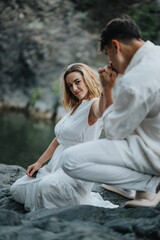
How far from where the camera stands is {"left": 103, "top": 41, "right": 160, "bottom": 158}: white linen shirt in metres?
1.87

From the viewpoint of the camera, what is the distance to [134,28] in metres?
2.06

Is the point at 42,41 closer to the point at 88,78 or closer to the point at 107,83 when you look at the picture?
the point at 88,78

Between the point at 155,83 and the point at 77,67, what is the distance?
4.65ft

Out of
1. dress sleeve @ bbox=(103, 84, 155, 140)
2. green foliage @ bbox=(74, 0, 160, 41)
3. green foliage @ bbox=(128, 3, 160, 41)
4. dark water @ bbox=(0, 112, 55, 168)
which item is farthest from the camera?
green foliage @ bbox=(74, 0, 160, 41)

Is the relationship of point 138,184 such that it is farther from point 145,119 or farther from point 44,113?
point 44,113

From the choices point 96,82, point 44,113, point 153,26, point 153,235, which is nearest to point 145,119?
point 153,235

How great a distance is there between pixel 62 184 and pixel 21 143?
19.1ft

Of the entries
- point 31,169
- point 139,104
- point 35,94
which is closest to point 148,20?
point 35,94

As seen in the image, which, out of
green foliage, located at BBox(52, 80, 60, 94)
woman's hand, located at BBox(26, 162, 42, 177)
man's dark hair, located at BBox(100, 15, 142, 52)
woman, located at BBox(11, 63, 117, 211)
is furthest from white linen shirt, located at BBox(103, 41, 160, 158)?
green foliage, located at BBox(52, 80, 60, 94)

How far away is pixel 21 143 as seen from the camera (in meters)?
8.31

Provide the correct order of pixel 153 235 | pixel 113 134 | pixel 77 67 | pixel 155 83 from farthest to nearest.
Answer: pixel 77 67 → pixel 113 134 → pixel 155 83 → pixel 153 235

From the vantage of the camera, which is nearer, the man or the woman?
the man

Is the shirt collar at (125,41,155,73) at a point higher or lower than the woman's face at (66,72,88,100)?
higher

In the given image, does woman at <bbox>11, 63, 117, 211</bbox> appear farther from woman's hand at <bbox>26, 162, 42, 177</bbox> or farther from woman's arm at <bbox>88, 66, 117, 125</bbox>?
woman's arm at <bbox>88, 66, 117, 125</bbox>
